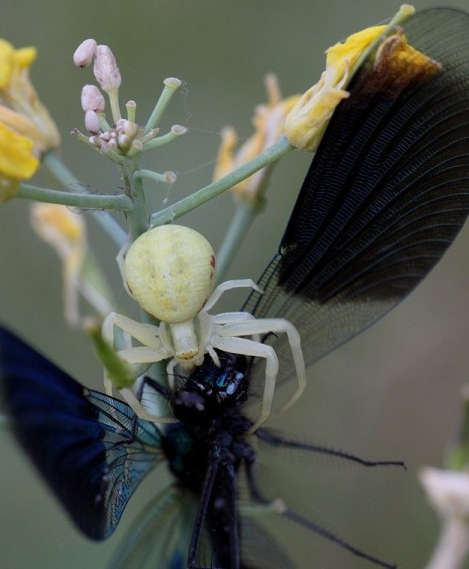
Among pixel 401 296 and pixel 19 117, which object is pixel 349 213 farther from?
pixel 19 117

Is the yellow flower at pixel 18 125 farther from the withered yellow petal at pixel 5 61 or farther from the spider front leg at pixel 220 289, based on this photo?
the spider front leg at pixel 220 289

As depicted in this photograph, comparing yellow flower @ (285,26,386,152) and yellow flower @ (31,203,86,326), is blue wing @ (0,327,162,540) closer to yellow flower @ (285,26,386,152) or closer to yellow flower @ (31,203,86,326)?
yellow flower @ (31,203,86,326)

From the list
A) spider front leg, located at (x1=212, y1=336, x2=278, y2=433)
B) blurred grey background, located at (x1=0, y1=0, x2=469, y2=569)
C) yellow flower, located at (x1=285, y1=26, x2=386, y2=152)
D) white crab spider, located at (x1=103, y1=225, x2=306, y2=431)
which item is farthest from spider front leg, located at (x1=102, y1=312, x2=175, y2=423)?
blurred grey background, located at (x1=0, y1=0, x2=469, y2=569)

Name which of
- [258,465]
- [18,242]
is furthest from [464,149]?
[18,242]

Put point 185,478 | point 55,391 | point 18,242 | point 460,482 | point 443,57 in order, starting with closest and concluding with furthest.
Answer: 1. point 460,482
2. point 55,391
3. point 443,57
4. point 185,478
5. point 18,242

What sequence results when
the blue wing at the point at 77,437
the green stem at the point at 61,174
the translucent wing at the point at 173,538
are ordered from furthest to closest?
the translucent wing at the point at 173,538
the green stem at the point at 61,174
the blue wing at the point at 77,437

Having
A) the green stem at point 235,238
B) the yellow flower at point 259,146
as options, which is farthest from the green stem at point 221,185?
the yellow flower at point 259,146
